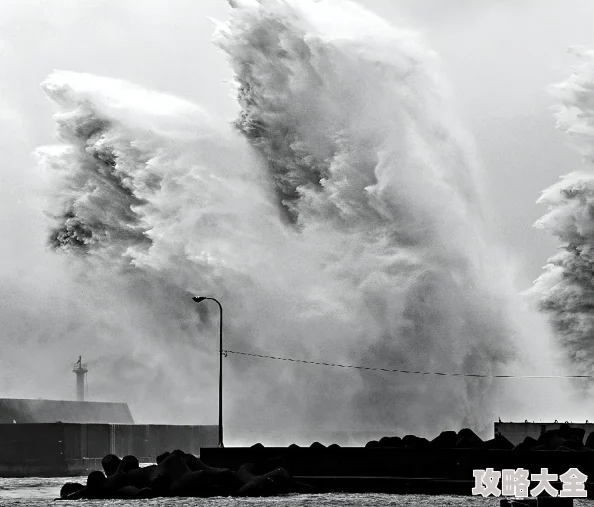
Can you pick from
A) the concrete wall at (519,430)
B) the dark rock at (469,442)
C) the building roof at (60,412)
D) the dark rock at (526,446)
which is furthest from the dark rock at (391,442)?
the building roof at (60,412)

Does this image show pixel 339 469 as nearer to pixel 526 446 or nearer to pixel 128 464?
pixel 526 446

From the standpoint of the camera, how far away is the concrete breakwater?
39.9 m

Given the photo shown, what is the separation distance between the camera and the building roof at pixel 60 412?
4087 inches

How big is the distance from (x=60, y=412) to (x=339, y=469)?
224ft

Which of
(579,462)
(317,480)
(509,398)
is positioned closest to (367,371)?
(509,398)

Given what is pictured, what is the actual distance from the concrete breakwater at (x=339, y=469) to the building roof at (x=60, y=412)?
2285 inches

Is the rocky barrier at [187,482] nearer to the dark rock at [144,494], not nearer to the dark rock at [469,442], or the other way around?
the dark rock at [144,494]

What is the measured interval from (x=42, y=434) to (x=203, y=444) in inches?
775

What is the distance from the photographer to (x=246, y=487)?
4228cm

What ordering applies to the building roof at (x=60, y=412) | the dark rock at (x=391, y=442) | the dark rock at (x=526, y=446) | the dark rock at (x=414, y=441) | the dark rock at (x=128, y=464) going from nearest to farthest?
the dark rock at (x=526, y=446) < the dark rock at (x=128, y=464) < the dark rock at (x=414, y=441) < the dark rock at (x=391, y=442) < the building roof at (x=60, y=412)

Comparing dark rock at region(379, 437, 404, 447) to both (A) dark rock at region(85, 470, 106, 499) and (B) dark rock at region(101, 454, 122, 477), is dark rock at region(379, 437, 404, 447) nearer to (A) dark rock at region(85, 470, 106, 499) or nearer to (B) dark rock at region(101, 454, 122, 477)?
(B) dark rock at region(101, 454, 122, 477)

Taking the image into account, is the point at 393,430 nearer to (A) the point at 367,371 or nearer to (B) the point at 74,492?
(A) the point at 367,371

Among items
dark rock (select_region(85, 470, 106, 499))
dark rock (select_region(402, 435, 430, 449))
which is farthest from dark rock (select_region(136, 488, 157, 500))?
dark rock (select_region(402, 435, 430, 449))

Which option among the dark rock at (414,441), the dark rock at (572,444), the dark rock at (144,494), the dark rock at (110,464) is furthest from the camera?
the dark rock at (110,464)
